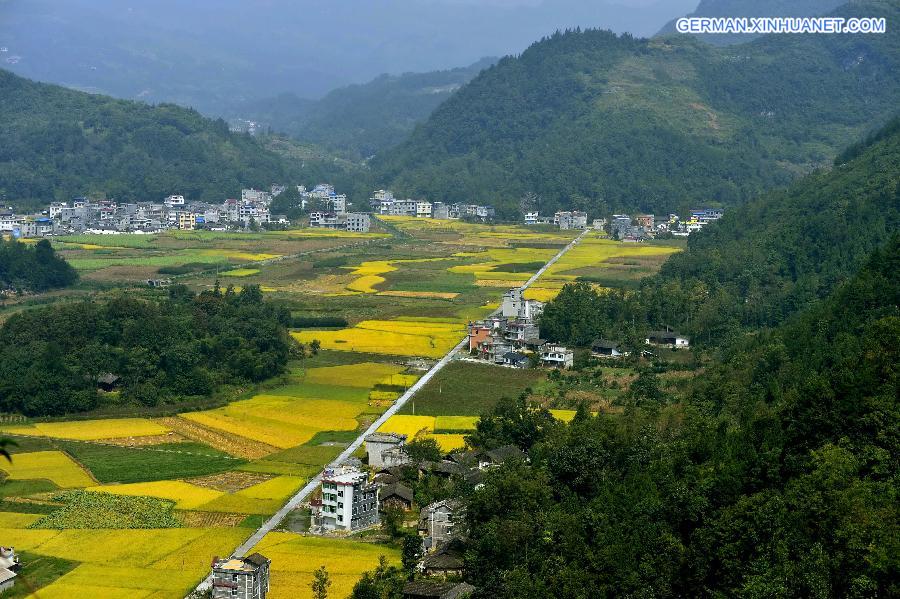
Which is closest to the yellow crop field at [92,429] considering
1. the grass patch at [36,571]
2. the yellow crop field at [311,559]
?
the grass patch at [36,571]

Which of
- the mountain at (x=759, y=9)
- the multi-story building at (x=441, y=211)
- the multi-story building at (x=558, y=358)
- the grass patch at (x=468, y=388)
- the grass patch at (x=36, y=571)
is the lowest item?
the grass patch at (x=36, y=571)

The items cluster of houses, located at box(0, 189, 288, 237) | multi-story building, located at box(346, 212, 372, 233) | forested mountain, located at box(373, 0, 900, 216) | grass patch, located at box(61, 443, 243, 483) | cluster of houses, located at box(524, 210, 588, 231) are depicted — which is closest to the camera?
grass patch, located at box(61, 443, 243, 483)

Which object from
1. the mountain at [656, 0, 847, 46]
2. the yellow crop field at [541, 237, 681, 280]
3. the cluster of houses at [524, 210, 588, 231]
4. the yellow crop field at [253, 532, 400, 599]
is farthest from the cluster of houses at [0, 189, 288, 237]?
the mountain at [656, 0, 847, 46]

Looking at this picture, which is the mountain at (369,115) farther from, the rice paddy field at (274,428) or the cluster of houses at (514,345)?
the cluster of houses at (514,345)

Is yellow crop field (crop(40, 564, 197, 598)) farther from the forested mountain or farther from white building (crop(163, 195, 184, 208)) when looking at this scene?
white building (crop(163, 195, 184, 208))

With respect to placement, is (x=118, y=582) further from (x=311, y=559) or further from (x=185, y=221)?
(x=185, y=221)

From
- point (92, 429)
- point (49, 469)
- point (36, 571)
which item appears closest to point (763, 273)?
point (92, 429)

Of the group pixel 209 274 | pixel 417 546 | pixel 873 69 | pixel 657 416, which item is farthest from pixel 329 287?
pixel 873 69
